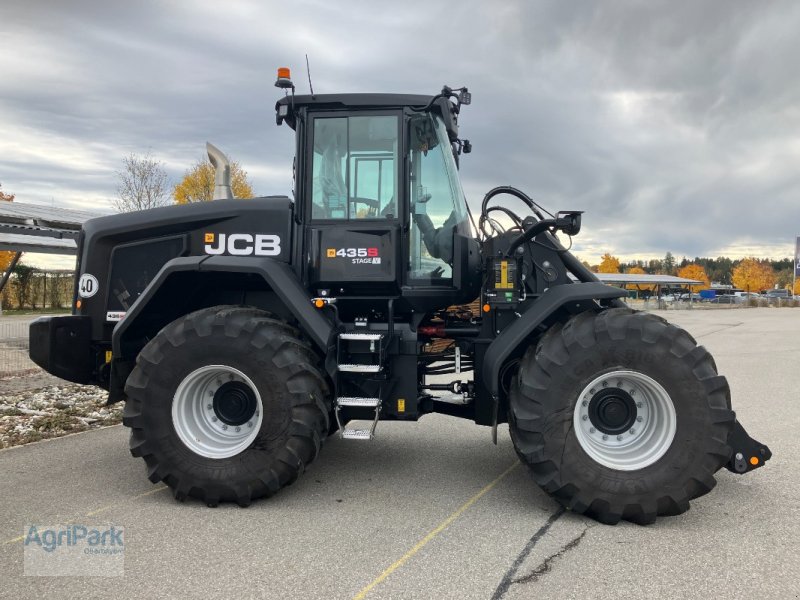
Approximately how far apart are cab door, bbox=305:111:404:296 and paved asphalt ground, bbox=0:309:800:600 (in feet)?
5.50

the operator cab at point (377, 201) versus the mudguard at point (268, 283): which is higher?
the operator cab at point (377, 201)

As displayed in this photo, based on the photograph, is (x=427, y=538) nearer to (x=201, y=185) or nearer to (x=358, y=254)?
(x=358, y=254)

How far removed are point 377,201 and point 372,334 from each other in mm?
1069

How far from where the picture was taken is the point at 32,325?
5.32 meters

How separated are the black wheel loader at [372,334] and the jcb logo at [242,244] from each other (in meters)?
0.01

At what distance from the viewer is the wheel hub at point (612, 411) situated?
4.33 m

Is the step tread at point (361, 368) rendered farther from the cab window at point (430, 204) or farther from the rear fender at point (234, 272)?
the cab window at point (430, 204)

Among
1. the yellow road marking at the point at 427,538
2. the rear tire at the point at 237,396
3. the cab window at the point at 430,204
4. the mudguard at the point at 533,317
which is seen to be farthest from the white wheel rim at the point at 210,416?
the mudguard at the point at 533,317

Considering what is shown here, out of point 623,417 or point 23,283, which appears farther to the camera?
point 23,283

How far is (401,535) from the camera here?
3.89 m

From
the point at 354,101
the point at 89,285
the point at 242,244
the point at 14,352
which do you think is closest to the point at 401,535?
the point at 242,244

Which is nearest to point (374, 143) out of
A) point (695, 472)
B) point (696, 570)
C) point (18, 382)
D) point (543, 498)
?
point (543, 498)

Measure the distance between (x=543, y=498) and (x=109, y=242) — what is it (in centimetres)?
422

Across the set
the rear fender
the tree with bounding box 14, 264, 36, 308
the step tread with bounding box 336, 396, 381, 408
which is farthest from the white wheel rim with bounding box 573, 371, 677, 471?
the tree with bounding box 14, 264, 36, 308
